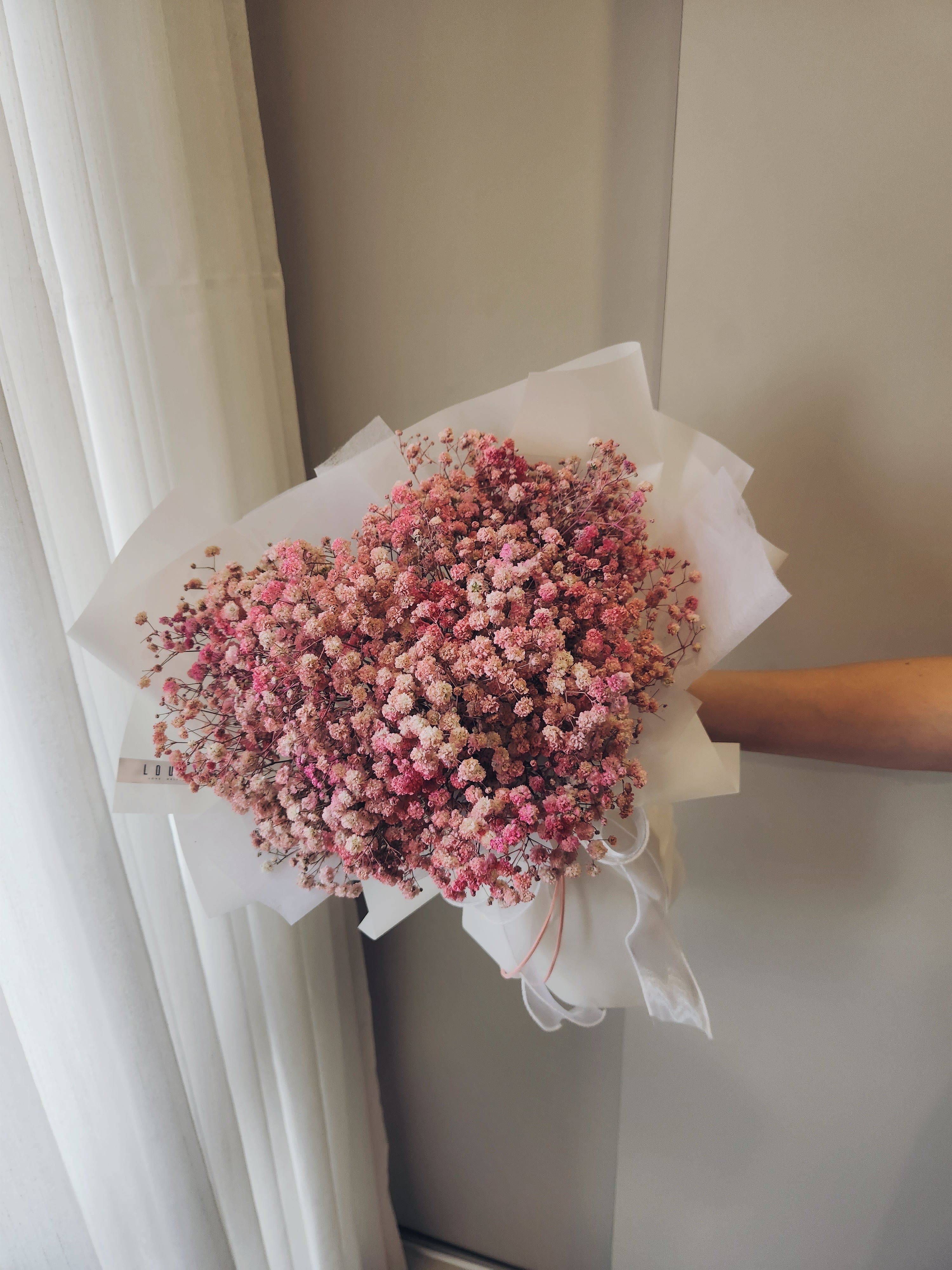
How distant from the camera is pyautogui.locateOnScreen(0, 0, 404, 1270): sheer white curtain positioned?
1.84ft

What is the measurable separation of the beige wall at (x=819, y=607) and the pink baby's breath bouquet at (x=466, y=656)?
237 millimetres

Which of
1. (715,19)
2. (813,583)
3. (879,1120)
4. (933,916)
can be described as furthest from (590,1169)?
(715,19)

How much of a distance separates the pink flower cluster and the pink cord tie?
13cm

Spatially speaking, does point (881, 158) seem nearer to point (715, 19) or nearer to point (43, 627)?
point (715, 19)

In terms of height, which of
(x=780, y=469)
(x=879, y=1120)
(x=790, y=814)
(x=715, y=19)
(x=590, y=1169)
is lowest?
(x=590, y=1169)

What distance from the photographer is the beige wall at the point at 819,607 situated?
629 millimetres

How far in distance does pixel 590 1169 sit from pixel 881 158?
56.7 inches

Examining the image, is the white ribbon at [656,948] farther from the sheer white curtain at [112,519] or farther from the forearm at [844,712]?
the sheer white curtain at [112,519]

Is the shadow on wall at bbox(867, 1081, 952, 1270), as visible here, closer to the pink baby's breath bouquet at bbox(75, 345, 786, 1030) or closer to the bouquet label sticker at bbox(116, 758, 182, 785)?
the pink baby's breath bouquet at bbox(75, 345, 786, 1030)

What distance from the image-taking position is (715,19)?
63 cm

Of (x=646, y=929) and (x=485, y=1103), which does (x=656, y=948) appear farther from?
(x=485, y=1103)

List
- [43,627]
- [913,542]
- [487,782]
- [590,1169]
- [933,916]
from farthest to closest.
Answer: [590,1169]
[933,916]
[913,542]
[43,627]
[487,782]

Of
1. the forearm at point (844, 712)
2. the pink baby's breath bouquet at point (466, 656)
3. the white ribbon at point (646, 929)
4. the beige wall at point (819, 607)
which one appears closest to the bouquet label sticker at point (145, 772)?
the pink baby's breath bouquet at point (466, 656)

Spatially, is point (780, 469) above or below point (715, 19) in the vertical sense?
below
